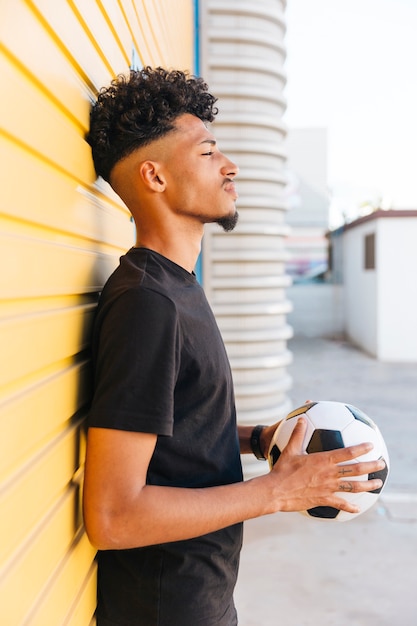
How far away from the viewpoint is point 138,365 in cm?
131

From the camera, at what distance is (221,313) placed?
201 inches

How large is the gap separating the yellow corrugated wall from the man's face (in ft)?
0.72

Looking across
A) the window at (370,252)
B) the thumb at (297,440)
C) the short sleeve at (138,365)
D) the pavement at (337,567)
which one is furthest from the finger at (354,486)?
the window at (370,252)

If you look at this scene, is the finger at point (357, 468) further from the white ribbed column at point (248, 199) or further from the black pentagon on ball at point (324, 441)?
the white ribbed column at point (248, 199)

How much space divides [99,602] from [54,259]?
3.13 ft

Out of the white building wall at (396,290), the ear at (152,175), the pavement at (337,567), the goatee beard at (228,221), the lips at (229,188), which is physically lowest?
the pavement at (337,567)

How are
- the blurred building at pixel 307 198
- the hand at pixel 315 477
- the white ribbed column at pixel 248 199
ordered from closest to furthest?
the hand at pixel 315 477, the white ribbed column at pixel 248 199, the blurred building at pixel 307 198

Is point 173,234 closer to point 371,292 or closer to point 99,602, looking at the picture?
point 99,602

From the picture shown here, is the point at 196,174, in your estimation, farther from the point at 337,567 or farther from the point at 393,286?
the point at 393,286

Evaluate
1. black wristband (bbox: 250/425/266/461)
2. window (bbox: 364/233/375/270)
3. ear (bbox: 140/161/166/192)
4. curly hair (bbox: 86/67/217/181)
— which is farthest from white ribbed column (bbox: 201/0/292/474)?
window (bbox: 364/233/375/270)

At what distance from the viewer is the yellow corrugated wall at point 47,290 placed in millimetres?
1058

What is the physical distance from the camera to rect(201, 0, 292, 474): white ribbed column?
16.6 ft

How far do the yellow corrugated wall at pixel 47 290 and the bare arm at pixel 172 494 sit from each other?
0.33ft

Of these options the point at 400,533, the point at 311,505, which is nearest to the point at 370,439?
the point at 311,505
